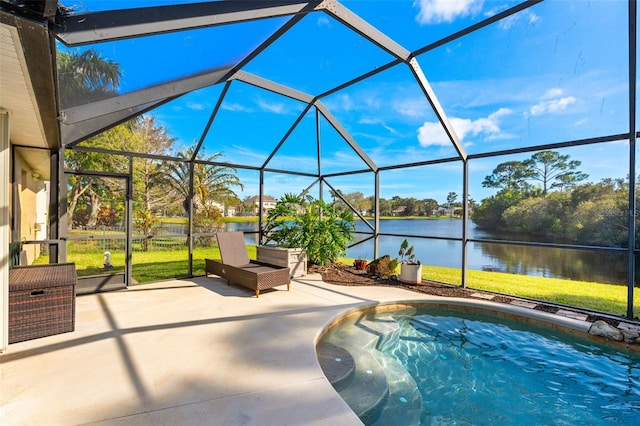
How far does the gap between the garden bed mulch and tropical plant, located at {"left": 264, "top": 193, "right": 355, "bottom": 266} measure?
0.47 metres

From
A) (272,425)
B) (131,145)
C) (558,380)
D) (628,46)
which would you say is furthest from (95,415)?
(131,145)

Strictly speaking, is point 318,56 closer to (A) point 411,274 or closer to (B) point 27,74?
(B) point 27,74

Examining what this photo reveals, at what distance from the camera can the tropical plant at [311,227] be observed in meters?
8.29

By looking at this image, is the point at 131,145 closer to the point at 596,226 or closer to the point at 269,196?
the point at 269,196

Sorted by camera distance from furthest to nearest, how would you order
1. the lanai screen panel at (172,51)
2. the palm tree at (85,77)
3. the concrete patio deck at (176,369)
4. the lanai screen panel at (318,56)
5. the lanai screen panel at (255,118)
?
the lanai screen panel at (255,118)
the lanai screen panel at (318,56)
the lanai screen panel at (172,51)
the palm tree at (85,77)
the concrete patio deck at (176,369)

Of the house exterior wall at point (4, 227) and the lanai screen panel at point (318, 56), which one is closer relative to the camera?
the house exterior wall at point (4, 227)

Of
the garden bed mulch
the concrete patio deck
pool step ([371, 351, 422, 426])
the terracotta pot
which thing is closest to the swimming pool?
pool step ([371, 351, 422, 426])

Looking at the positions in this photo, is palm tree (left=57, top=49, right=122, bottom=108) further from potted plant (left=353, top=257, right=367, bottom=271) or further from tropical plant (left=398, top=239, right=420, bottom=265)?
potted plant (left=353, top=257, right=367, bottom=271)

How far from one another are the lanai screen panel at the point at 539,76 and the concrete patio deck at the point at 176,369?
199 inches

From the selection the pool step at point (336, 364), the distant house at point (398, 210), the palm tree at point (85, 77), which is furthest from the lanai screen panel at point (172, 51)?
the distant house at point (398, 210)

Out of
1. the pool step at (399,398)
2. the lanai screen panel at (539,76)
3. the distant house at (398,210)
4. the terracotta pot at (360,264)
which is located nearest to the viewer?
the pool step at (399,398)

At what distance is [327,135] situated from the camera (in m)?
8.72

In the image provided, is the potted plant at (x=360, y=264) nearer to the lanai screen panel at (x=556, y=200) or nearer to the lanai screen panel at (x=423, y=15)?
the lanai screen panel at (x=556, y=200)

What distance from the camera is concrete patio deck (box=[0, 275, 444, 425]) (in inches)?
91.0
